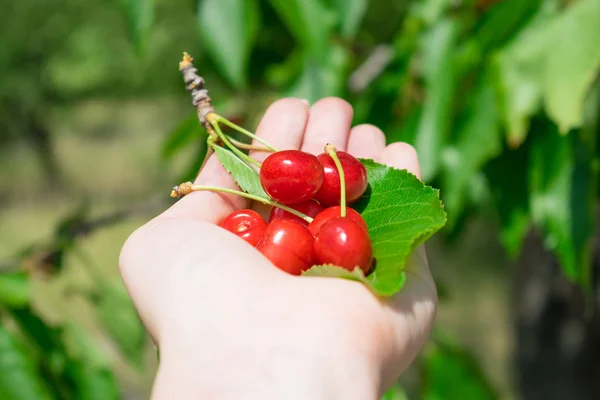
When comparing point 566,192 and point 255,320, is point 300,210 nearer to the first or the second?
point 255,320

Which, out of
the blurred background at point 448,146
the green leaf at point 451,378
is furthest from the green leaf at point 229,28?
the green leaf at point 451,378

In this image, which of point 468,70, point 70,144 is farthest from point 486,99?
point 70,144

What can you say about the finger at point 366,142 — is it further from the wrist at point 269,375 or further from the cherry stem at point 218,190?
the wrist at point 269,375

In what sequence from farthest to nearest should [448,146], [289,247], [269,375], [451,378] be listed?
[451,378] → [448,146] → [289,247] → [269,375]

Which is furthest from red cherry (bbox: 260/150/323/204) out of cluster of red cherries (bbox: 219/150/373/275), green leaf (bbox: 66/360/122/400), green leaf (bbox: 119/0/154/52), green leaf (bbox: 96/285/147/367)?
green leaf (bbox: 96/285/147/367)

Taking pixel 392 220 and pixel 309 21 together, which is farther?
pixel 309 21

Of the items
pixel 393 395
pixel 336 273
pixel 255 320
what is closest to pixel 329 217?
pixel 336 273

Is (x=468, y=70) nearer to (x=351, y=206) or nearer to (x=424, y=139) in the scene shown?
(x=424, y=139)
